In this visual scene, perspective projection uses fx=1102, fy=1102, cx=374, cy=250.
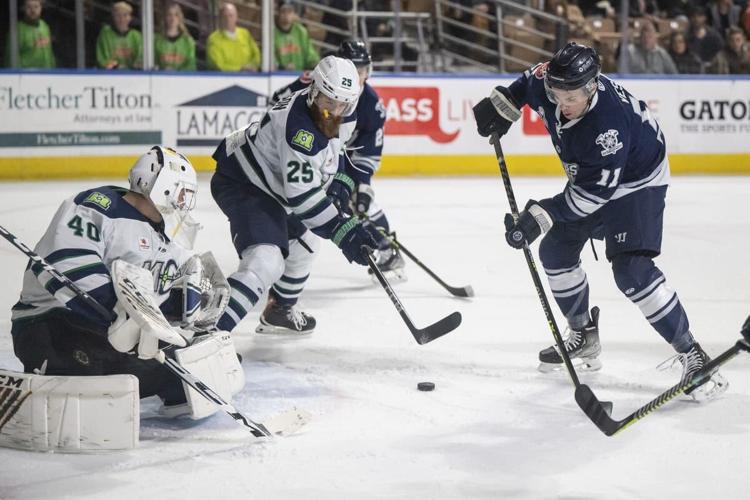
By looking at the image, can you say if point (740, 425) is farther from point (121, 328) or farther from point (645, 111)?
point (121, 328)

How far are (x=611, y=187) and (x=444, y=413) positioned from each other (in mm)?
836

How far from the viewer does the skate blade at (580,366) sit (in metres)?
3.73

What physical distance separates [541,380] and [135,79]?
224 inches

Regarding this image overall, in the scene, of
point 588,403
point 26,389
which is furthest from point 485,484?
point 26,389

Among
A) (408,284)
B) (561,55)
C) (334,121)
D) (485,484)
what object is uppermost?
(561,55)

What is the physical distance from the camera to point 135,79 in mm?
8500

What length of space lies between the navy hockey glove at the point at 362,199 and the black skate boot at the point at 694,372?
194cm

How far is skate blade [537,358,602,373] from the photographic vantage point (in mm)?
3734

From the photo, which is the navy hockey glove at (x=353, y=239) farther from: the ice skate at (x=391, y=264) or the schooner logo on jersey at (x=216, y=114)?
the schooner logo on jersey at (x=216, y=114)

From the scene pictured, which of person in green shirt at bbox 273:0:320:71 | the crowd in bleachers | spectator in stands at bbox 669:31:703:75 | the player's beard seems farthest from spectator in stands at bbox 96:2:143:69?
the player's beard

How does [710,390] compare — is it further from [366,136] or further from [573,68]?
[366,136]

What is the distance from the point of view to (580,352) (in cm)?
379

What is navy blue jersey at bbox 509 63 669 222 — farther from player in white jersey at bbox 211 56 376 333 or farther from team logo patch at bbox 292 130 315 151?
team logo patch at bbox 292 130 315 151

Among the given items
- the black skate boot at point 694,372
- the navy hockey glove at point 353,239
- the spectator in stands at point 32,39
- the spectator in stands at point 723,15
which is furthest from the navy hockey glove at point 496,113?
the spectator in stands at point 723,15
